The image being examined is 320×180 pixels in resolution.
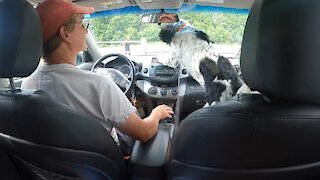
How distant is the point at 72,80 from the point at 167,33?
1409 mm

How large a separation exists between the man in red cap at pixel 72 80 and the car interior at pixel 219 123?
15 centimetres

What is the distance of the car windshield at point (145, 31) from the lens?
2.49m

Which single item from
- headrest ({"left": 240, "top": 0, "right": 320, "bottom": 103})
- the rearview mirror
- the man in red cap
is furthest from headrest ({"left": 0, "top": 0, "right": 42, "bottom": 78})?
the rearview mirror

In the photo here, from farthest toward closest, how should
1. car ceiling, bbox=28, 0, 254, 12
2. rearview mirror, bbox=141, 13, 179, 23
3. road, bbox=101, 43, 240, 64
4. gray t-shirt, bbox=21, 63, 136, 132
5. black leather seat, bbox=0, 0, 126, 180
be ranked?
road, bbox=101, 43, 240, 64 → rearview mirror, bbox=141, 13, 179, 23 → car ceiling, bbox=28, 0, 254, 12 → gray t-shirt, bbox=21, 63, 136, 132 → black leather seat, bbox=0, 0, 126, 180

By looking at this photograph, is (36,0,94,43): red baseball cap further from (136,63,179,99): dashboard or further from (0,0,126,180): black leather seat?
(136,63,179,99): dashboard

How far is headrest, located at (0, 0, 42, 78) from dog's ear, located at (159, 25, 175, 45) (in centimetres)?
154

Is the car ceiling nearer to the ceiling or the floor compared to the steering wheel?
nearer to the ceiling

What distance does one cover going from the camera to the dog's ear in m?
2.67

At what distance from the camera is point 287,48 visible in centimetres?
89

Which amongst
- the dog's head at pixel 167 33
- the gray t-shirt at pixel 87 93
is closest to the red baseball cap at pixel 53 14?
the gray t-shirt at pixel 87 93

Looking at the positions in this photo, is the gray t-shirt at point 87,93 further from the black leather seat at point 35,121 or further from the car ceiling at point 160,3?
the car ceiling at point 160,3

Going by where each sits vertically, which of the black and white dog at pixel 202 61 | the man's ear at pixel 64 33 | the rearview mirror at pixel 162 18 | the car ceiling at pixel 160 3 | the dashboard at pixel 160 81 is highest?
the car ceiling at pixel 160 3

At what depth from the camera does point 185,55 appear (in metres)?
2.56

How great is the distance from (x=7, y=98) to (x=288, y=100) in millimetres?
974
